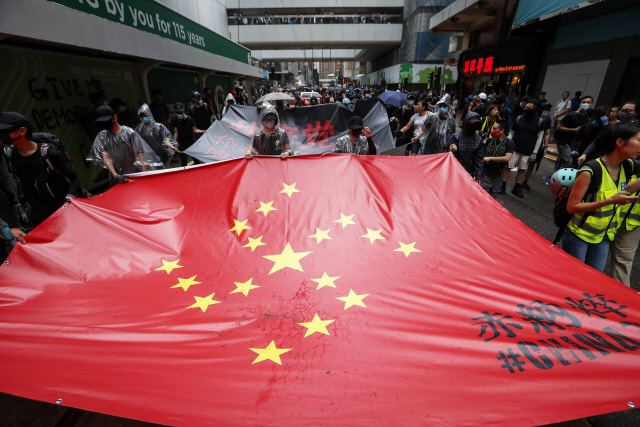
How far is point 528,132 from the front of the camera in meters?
6.54

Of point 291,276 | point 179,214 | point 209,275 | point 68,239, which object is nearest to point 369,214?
point 291,276

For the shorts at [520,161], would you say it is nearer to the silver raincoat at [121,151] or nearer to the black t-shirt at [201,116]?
the silver raincoat at [121,151]

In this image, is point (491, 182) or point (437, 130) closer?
point (491, 182)

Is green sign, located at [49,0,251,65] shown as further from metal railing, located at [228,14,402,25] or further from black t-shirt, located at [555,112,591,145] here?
metal railing, located at [228,14,402,25]

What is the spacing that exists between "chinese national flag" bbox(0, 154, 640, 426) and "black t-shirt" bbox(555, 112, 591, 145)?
16.7 feet

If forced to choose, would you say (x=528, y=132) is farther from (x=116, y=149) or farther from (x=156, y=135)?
(x=116, y=149)

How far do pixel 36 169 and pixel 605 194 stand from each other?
5560 mm

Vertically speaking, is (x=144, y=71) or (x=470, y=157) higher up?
(x=144, y=71)

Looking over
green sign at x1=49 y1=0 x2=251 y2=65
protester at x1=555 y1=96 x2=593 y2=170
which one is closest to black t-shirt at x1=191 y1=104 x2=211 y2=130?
green sign at x1=49 y1=0 x2=251 y2=65

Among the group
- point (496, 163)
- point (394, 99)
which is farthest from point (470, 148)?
point (394, 99)

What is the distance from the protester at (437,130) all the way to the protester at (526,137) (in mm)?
1415

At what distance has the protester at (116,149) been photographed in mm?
4168

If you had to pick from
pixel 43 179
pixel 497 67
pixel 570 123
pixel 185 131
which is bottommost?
pixel 185 131

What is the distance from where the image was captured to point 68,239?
2834 mm
